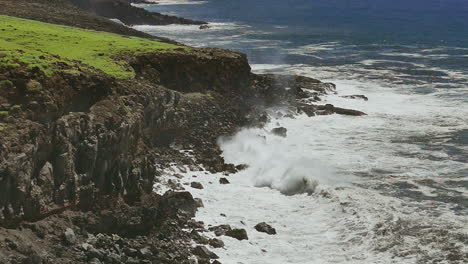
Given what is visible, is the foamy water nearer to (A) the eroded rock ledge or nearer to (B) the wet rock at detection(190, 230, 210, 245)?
(B) the wet rock at detection(190, 230, 210, 245)

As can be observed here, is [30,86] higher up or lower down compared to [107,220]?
higher up

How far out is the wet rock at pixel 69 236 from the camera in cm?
1778

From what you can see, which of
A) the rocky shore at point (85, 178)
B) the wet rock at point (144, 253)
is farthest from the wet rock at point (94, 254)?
the wet rock at point (144, 253)

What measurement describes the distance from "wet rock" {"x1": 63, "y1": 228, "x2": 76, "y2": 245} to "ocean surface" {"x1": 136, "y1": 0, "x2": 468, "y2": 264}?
17.0 feet

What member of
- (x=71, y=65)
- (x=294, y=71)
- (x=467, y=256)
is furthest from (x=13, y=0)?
(x=467, y=256)

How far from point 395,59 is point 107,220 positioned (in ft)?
197

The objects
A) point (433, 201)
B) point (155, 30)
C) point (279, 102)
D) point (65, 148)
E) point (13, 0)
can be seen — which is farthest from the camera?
point (155, 30)

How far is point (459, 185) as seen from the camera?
28.2 meters

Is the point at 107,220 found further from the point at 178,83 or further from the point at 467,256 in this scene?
the point at 178,83

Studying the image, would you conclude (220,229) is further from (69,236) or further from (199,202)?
(69,236)

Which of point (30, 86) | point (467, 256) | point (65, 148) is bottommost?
point (467, 256)

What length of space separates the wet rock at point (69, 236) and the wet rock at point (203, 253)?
4200mm

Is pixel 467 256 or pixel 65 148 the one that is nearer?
pixel 65 148

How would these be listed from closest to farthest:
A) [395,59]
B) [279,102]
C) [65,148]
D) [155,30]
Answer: [65,148]
[279,102]
[395,59]
[155,30]
